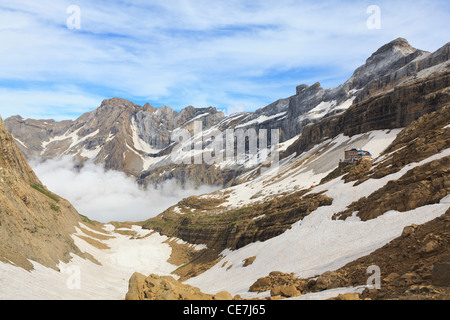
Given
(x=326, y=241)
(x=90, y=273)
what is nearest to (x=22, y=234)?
(x=90, y=273)

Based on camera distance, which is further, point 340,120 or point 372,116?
point 340,120

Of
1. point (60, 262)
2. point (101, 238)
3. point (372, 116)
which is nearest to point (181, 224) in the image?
point (101, 238)

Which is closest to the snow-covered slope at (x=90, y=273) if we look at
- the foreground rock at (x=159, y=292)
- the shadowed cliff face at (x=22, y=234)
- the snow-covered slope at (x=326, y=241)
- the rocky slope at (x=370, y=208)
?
the shadowed cliff face at (x=22, y=234)

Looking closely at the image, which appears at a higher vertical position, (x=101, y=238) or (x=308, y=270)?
(x=308, y=270)

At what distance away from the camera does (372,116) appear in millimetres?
112875

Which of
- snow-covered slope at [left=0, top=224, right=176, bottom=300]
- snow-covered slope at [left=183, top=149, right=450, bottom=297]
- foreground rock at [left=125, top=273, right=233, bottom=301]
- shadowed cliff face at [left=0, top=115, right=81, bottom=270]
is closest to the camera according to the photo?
foreground rock at [left=125, top=273, right=233, bottom=301]

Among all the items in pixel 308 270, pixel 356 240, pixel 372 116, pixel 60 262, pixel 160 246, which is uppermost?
pixel 372 116

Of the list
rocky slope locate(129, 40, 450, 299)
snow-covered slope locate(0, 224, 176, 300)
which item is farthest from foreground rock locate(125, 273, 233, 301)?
snow-covered slope locate(0, 224, 176, 300)

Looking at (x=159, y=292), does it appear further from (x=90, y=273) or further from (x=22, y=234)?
(x=90, y=273)

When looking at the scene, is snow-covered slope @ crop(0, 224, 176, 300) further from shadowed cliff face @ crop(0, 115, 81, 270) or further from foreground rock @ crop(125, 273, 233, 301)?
foreground rock @ crop(125, 273, 233, 301)
